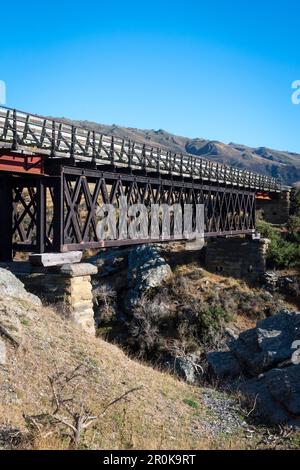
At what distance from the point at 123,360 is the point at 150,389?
5.90 feet

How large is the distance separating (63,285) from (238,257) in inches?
909

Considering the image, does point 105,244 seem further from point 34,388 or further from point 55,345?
point 34,388

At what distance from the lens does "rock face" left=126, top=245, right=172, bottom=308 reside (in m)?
31.3

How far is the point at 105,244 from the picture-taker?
58.2 ft

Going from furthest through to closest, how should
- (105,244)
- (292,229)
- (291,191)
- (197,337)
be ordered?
(291,191) → (292,229) → (197,337) → (105,244)

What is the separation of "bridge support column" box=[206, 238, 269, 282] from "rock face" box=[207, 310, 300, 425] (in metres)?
20.9

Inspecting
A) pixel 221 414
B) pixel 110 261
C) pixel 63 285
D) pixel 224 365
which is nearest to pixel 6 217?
pixel 63 285

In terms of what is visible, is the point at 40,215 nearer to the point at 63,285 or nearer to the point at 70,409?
the point at 63,285

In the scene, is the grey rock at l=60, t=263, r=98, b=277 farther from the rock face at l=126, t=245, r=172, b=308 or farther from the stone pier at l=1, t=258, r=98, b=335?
the rock face at l=126, t=245, r=172, b=308

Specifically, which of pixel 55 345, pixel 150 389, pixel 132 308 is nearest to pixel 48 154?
pixel 55 345

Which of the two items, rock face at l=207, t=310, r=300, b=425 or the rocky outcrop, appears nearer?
rock face at l=207, t=310, r=300, b=425

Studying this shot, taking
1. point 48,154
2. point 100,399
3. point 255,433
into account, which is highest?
point 48,154

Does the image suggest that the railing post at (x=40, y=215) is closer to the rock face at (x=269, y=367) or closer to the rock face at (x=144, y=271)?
the rock face at (x=269, y=367)

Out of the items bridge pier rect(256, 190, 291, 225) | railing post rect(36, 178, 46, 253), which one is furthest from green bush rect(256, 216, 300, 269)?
railing post rect(36, 178, 46, 253)
